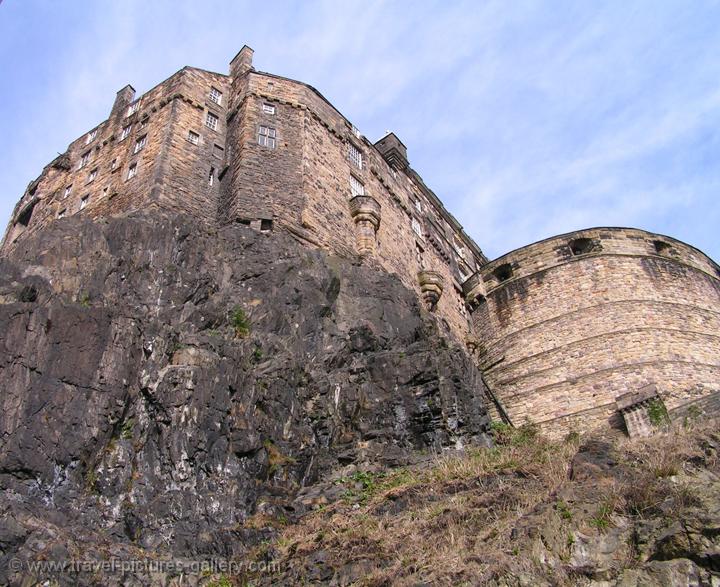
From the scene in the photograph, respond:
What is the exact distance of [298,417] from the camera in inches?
476

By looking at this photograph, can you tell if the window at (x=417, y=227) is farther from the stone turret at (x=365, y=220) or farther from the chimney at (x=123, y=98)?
the chimney at (x=123, y=98)

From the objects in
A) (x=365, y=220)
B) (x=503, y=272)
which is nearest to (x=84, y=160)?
(x=365, y=220)

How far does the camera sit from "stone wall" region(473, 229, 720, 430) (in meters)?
19.9

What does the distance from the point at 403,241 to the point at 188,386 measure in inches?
540

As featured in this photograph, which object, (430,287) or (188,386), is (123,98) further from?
(188,386)

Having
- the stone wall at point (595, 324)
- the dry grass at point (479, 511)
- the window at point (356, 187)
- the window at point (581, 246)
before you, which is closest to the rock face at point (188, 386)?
the dry grass at point (479, 511)

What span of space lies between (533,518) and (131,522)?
536 cm

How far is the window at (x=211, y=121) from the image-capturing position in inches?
862

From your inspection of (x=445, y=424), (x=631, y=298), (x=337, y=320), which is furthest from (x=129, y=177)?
(x=631, y=298)

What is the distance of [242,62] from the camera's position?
24594 mm

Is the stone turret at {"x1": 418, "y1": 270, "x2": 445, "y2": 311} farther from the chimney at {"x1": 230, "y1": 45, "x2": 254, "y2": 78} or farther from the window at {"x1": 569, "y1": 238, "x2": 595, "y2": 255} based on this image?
the chimney at {"x1": 230, "y1": 45, "x2": 254, "y2": 78}

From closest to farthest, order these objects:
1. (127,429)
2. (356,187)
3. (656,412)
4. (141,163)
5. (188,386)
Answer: (127,429) < (188,386) < (656,412) < (141,163) < (356,187)

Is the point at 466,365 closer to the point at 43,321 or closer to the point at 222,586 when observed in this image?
the point at 222,586

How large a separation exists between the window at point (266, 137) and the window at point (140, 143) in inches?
141
